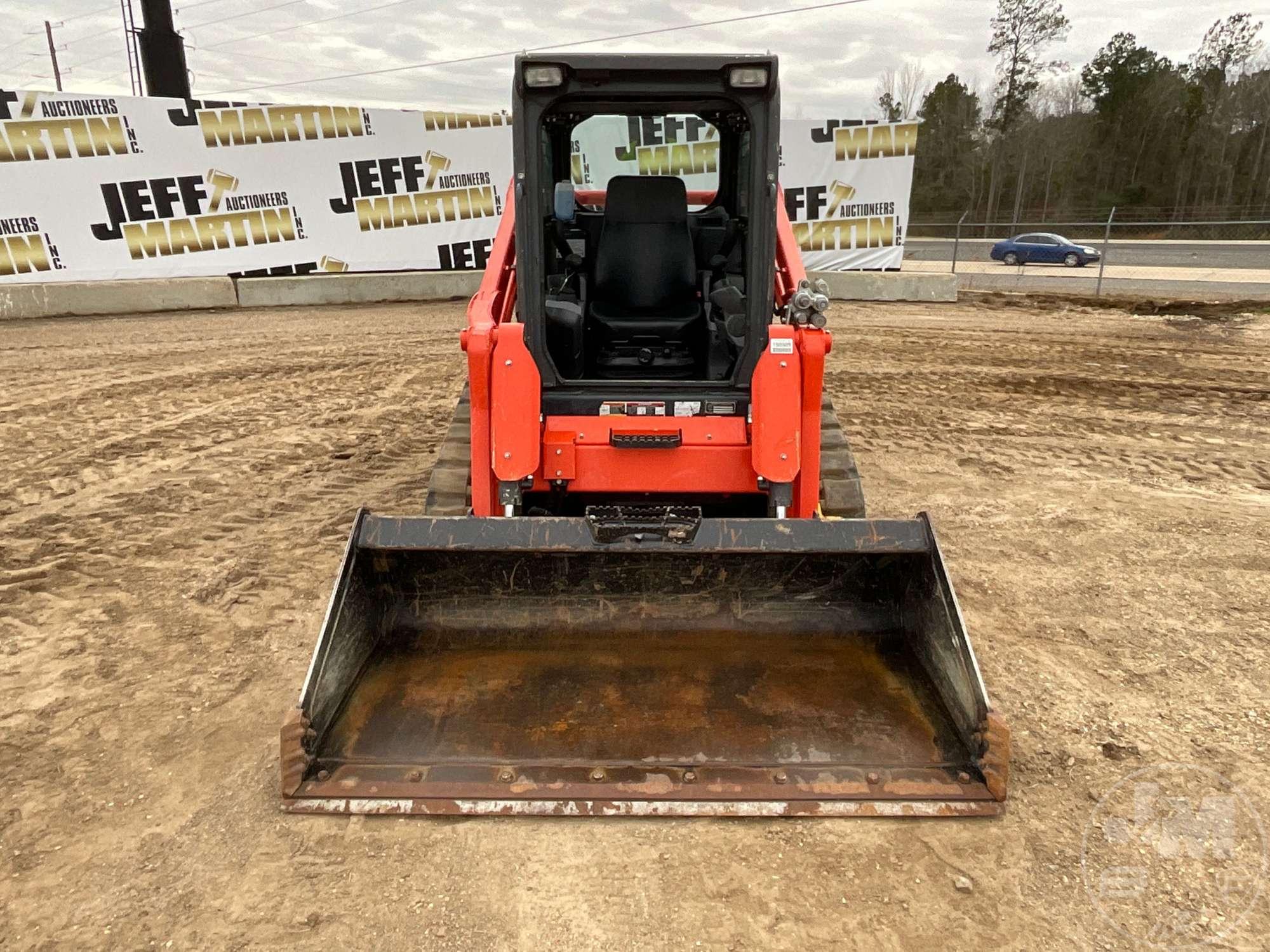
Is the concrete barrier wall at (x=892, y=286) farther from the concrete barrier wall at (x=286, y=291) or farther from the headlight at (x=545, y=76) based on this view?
the headlight at (x=545, y=76)

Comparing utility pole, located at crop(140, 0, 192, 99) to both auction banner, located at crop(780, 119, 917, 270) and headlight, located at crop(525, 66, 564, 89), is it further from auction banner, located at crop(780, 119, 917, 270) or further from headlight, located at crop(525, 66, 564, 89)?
headlight, located at crop(525, 66, 564, 89)

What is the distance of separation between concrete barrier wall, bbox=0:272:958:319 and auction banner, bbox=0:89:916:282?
0.77 ft

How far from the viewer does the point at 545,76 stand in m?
3.19

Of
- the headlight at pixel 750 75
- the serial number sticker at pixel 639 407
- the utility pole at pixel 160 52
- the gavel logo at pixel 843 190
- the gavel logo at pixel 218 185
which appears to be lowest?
the serial number sticker at pixel 639 407

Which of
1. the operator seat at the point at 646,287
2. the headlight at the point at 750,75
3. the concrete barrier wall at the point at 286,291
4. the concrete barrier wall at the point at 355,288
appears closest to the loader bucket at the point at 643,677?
the operator seat at the point at 646,287

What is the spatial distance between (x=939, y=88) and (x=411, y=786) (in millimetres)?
48477

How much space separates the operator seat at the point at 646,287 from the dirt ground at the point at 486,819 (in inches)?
72.7

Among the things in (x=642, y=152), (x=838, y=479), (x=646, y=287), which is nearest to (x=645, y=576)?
(x=838, y=479)

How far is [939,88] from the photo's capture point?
43219 mm

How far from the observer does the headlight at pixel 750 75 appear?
3148mm

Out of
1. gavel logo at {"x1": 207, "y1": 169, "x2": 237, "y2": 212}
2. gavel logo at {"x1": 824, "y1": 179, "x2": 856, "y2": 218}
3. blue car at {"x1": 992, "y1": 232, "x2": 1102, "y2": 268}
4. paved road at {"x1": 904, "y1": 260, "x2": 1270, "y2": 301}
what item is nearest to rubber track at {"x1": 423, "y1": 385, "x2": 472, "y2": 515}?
gavel logo at {"x1": 207, "y1": 169, "x2": 237, "y2": 212}

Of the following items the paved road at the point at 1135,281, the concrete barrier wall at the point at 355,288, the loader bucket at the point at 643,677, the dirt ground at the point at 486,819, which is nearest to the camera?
the dirt ground at the point at 486,819

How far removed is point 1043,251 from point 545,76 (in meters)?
23.6

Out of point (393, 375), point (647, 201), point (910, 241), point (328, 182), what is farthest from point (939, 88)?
point (647, 201)
